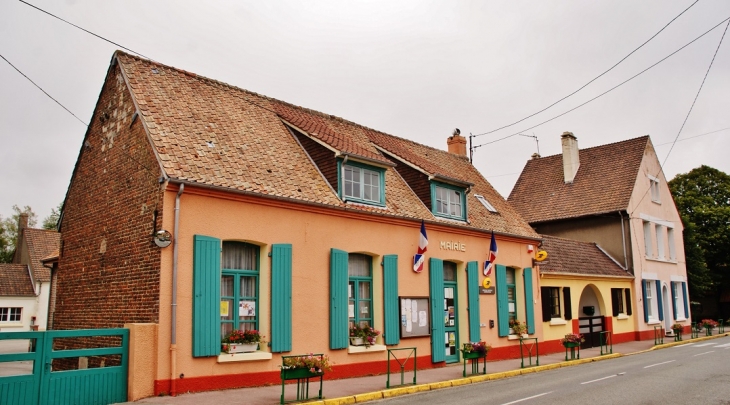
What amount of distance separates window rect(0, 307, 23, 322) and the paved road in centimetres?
3648

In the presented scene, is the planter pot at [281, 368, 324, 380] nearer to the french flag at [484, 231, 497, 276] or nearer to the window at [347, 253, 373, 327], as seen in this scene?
the window at [347, 253, 373, 327]

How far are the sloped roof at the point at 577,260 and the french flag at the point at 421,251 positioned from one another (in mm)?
7518

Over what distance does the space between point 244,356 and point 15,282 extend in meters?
35.7

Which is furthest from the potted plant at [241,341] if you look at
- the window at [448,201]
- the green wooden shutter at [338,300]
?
the window at [448,201]

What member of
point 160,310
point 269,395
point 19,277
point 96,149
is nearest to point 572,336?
point 269,395

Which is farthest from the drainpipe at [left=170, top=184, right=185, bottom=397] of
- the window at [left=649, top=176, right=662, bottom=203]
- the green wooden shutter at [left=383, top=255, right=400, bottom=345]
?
the window at [left=649, top=176, right=662, bottom=203]

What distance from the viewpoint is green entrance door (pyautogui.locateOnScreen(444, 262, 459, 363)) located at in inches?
720

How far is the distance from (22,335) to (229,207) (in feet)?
14.8

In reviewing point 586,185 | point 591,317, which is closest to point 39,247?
point 586,185

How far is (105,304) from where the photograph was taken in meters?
13.1

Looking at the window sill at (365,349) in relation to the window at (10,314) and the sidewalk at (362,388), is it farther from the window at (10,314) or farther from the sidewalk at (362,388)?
the window at (10,314)

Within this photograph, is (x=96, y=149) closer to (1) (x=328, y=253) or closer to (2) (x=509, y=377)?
(1) (x=328, y=253)

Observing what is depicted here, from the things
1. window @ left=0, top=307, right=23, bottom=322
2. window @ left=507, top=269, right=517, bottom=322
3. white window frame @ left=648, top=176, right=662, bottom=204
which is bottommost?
window @ left=0, top=307, right=23, bottom=322

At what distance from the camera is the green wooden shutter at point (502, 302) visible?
1994 cm
